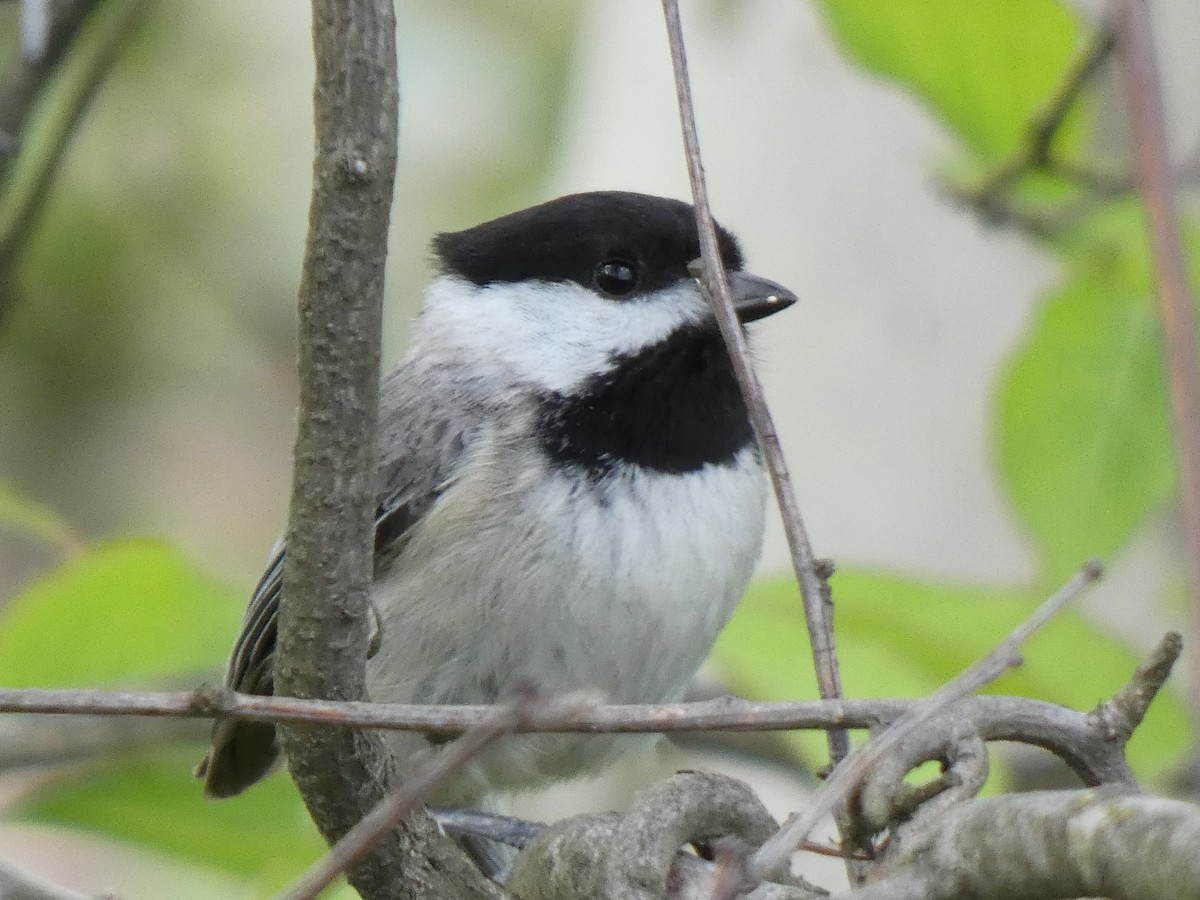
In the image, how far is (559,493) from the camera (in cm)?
123

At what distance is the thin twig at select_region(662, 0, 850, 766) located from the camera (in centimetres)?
78

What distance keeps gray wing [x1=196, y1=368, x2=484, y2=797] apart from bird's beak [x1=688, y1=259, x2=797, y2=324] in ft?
0.82

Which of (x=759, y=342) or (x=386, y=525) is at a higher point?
(x=759, y=342)

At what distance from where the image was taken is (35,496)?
3293mm

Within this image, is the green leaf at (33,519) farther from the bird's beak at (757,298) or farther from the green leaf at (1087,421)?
the green leaf at (1087,421)

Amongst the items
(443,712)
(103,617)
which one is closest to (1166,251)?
(443,712)

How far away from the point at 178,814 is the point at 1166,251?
4.01 feet

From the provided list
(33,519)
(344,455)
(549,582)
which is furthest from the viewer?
(33,519)

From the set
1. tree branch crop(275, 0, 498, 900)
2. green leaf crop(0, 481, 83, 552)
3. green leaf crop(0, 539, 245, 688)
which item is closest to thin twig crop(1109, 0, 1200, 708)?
tree branch crop(275, 0, 498, 900)

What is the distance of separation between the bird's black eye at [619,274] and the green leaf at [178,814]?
56 centimetres

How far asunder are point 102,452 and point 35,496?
0.26 meters

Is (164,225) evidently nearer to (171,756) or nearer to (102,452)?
(102,452)

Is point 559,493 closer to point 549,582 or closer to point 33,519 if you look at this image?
point 549,582

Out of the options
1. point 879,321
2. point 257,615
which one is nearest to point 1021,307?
point 879,321
